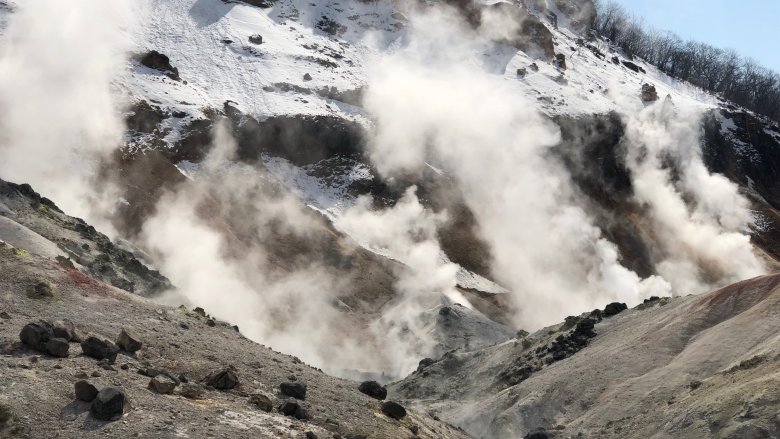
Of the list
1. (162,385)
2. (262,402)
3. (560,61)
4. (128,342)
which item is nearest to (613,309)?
(262,402)

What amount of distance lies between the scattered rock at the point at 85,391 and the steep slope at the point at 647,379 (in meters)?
11.0

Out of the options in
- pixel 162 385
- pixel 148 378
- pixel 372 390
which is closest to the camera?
pixel 162 385

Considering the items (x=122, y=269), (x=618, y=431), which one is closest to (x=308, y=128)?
(x=122, y=269)

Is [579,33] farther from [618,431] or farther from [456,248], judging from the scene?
[618,431]

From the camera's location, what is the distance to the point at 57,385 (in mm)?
11453

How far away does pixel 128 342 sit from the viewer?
563 inches

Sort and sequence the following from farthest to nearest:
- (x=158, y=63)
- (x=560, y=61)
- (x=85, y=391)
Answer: (x=560, y=61), (x=158, y=63), (x=85, y=391)

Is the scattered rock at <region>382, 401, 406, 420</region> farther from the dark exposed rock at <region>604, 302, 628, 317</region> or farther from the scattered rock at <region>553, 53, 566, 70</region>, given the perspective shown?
the scattered rock at <region>553, 53, 566, 70</region>

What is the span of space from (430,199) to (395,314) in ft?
47.8

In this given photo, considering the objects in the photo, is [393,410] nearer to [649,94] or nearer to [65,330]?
[65,330]

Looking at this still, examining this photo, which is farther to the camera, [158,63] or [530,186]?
[530,186]

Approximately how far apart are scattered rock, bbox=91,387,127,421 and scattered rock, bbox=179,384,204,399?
1.71 metres

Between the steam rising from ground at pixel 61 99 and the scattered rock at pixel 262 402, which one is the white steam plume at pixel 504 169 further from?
the scattered rock at pixel 262 402

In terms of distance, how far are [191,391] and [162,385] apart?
592mm
